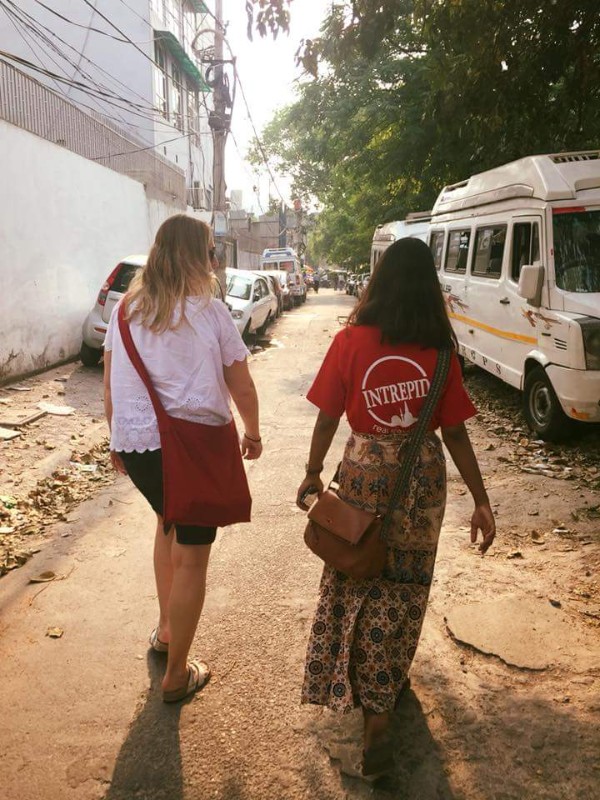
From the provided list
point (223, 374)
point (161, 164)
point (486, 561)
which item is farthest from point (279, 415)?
point (161, 164)

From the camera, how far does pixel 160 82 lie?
23.0m

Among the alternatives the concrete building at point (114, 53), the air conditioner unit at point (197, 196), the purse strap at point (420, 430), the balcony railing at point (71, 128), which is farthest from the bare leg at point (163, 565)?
the air conditioner unit at point (197, 196)

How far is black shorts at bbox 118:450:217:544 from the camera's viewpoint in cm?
228

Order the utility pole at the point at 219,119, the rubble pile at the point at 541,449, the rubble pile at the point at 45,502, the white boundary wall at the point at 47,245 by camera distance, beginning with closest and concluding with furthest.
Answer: the rubble pile at the point at 45,502, the rubble pile at the point at 541,449, the white boundary wall at the point at 47,245, the utility pole at the point at 219,119

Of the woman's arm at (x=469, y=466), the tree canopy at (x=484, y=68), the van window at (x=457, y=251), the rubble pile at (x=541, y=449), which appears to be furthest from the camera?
the van window at (x=457, y=251)

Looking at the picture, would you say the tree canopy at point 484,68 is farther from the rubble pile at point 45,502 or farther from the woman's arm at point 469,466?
the rubble pile at point 45,502

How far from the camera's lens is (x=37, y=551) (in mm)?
3887

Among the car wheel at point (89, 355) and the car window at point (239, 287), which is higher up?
the car window at point (239, 287)

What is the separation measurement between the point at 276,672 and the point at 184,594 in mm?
624

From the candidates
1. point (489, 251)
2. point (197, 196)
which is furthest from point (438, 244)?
point (197, 196)

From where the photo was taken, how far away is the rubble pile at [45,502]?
3.94 meters

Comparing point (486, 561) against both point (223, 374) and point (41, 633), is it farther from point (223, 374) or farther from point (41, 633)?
point (41, 633)

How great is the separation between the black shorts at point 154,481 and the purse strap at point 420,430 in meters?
0.69

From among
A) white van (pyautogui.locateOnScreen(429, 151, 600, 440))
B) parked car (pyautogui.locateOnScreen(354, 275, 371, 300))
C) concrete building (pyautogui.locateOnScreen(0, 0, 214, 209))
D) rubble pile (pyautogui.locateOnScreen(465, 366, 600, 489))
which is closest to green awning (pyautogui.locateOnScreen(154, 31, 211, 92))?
concrete building (pyautogui.locateOnScreen(0, 0, 214, 209))
